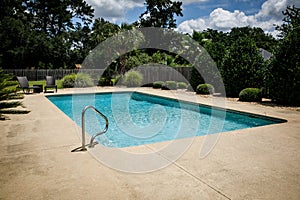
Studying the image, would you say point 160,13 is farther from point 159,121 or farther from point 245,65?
point 159,121

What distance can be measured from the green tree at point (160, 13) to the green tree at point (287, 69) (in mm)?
24679

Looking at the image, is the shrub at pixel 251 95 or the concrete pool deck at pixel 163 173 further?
the shrub at pixel 251 95

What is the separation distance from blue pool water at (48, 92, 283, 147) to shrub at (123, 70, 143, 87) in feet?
20.3

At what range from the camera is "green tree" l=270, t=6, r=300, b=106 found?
9.14 meters

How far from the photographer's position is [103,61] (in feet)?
81.1

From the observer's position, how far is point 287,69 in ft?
30.9

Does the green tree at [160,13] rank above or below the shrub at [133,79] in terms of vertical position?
above

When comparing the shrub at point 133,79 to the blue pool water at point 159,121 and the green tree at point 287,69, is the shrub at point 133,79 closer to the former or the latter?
the blue pool water at point 159,121

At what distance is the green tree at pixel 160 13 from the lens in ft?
107

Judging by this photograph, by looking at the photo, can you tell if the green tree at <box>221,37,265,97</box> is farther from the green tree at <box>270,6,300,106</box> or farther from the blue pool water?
the blue pool water

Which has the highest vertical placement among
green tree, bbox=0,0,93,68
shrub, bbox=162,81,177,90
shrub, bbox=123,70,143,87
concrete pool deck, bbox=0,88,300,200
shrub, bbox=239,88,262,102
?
green tree, bbox=0,0,93,68

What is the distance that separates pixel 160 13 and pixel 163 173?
32395mm

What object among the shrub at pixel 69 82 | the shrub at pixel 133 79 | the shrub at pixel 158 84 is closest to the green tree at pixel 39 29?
the shrub at pixel 69 82

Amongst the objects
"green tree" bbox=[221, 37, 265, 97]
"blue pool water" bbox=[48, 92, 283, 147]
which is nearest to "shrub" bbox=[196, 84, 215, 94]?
"green tree" bbox=[221, 37, 265, 97]
